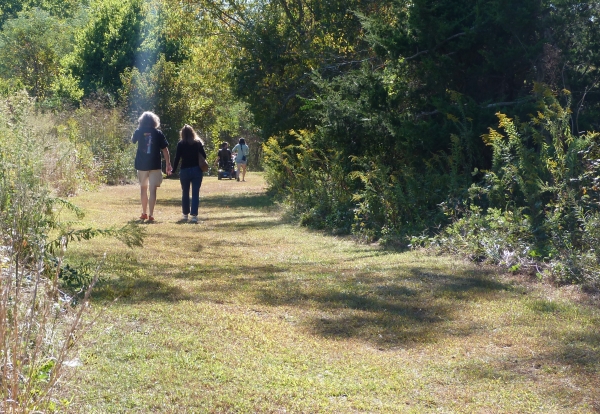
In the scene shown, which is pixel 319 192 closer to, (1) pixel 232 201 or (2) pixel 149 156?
(2) pixel 149 156

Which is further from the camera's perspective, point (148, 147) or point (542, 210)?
point (148, 147)

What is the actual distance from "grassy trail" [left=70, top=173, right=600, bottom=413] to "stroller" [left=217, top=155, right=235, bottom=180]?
2713 cm

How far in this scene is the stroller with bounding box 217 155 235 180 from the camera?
37.9 m

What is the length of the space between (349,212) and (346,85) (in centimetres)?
239

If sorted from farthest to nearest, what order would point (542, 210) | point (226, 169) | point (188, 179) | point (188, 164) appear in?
point (226, 169) < point (188, 164) < point (188, 179) < point (542, 210)

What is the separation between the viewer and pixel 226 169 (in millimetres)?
38281

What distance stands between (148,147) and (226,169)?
2271 centimetres

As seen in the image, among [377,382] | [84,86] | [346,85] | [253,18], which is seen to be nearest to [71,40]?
[84,86]

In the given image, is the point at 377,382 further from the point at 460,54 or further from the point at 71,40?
the point at 71,40

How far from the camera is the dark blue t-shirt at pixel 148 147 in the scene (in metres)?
15.6

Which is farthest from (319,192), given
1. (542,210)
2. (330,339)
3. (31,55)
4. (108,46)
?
(31,55)

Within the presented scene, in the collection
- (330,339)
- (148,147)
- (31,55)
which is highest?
(31,55)

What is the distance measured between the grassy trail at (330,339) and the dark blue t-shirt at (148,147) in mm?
5025

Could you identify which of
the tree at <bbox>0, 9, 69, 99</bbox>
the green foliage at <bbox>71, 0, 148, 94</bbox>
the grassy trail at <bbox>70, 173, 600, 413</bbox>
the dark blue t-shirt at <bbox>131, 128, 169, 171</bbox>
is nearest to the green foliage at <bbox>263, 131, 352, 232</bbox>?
the dark blue t-shirt at <bbox>131, 128, 169, 171</bbox>
